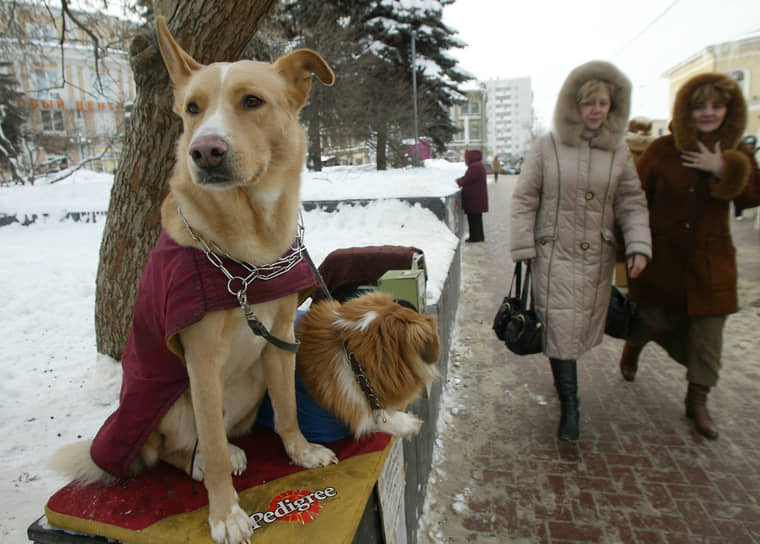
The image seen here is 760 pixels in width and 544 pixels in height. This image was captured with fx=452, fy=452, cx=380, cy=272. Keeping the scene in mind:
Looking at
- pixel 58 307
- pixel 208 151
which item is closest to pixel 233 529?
pixel 208 151

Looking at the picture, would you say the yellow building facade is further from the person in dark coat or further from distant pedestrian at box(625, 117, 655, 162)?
distant pedestrian at box(625, 117, 655, 162)

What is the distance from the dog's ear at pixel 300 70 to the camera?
1.63 m

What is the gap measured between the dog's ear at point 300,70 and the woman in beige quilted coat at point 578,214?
206 centimetres

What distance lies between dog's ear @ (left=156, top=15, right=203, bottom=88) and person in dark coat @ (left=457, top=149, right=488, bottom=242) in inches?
400

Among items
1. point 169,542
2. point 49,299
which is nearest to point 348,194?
point 49,299

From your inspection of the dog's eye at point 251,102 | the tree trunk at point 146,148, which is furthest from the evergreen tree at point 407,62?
the dog's eye at point 251,102

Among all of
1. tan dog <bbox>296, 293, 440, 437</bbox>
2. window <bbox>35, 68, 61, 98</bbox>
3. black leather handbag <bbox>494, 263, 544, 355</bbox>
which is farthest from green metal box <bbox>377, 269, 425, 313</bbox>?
window <bbox>35, 68, 61, 98</bbox>

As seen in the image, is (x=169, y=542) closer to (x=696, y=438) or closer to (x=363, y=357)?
(x=363, y=357)

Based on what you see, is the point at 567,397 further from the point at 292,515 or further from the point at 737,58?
the point at 737,58

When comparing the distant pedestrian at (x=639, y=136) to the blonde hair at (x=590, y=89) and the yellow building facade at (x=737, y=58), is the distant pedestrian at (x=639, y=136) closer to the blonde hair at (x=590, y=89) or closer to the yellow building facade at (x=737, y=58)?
the blonde hair at (x=590, y=89)

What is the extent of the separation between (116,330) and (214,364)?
2.57 meters

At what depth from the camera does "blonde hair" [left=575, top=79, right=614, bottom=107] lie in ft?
10.1

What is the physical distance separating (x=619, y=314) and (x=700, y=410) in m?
0.88

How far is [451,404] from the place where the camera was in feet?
12.9
